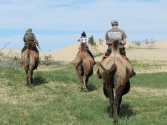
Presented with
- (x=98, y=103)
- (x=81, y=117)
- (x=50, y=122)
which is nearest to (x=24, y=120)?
(x=50, y=122)

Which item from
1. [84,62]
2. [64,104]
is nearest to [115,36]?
[64,104]

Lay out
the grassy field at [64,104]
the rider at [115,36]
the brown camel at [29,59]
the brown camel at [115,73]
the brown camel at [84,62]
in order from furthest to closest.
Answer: the brown camel at [29,59]
the brown camel at [84,62]
the rider at [115,36]
the grassy field at [64,104]
the brown camel at [115,73]

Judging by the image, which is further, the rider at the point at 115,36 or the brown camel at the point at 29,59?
the brown camel at the point at 29,59

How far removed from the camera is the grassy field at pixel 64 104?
8.63m

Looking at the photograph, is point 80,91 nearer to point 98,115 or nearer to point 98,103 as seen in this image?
point 98,103

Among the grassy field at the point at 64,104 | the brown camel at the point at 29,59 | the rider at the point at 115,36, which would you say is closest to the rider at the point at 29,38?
the brown camel at the point at 29,59

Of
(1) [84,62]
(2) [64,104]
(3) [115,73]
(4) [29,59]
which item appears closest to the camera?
(3) [115,73]

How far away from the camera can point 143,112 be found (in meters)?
9.73

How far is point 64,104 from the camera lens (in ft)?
35.7

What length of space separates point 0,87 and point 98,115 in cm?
549

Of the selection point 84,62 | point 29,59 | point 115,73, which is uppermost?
point 115,73

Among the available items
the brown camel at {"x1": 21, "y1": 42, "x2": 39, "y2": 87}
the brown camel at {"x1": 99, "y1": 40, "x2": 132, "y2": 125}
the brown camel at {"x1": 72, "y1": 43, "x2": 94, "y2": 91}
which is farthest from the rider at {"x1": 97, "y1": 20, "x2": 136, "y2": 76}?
the brown camel at {"x1": 21, "y1": 42, "x2": 39, "y2": 87}

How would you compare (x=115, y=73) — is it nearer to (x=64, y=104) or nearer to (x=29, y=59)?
(x=64, y=104)

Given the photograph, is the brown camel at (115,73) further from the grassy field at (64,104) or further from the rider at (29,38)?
the rider at (29,38)
